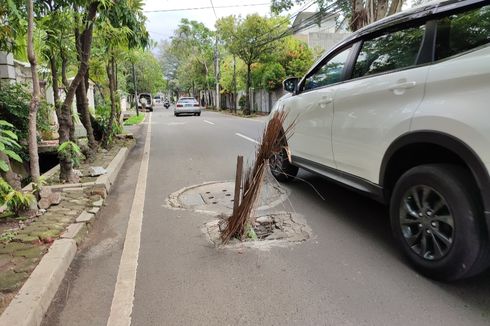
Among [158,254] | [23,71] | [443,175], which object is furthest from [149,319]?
[23,71]

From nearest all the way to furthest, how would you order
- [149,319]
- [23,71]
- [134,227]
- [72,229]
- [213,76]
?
[149,319] → [72,229] → [134,227] → [23,71] → [213,76]

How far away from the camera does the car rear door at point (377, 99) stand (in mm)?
3090

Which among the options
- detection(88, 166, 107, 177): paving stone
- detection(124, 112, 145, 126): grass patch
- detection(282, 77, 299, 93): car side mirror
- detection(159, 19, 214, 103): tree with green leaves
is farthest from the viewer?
detection(159, 19, 214, 103): tree with green leaves

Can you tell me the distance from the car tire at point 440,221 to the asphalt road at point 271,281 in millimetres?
197

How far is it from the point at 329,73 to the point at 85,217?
3.29 metres

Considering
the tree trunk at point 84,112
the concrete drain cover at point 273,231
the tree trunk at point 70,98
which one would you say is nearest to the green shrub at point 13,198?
the tree trunk at point 70,98

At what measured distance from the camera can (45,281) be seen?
2.87 meters

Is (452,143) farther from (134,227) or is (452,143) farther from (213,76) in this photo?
(213,76)

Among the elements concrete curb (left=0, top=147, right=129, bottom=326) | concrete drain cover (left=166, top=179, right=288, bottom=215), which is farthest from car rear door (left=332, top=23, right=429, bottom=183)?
concrete curb (left=0, top=147, right=129, bottom=326)

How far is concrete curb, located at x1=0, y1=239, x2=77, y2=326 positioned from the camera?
96.2 inches

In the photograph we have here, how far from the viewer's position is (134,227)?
14.2 feet

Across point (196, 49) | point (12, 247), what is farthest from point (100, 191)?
point (196, 49)

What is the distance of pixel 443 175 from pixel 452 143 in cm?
25

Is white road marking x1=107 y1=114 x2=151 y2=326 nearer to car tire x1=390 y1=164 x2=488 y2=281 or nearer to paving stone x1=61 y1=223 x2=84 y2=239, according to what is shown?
paving stone x1=61 y1=223 x2=84 y2=239
